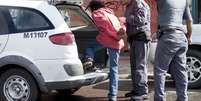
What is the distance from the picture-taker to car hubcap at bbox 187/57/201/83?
9.53 m

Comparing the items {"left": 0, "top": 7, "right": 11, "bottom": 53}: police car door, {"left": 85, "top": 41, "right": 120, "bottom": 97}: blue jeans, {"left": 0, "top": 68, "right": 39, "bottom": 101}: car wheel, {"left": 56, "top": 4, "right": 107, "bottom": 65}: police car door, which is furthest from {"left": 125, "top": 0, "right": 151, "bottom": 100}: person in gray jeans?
{"left": 0, "top": 7, "right": 11, "bottom": 53}: police car door

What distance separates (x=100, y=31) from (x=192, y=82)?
7.39ft

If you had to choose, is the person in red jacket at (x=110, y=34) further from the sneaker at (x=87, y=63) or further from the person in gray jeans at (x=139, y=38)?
the person in gray jeans at (x=139, y=38)

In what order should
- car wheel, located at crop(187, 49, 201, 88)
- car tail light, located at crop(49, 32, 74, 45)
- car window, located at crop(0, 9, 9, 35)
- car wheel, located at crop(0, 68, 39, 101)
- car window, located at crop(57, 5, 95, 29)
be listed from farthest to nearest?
car wheel, located at crop(187, 49, 201, 88), car window, located at crop(57, 5, 95, 29), car window, located at crop(0, 9, 9, 35), car wheel, located at crop(0, 68, 39, 101), car tail light, located at crop(49, 32, 74, 45)

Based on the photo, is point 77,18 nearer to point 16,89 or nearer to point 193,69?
point 16,89

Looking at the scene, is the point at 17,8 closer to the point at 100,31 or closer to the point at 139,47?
the point at 100,31

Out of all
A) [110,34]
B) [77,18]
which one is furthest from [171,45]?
[77,18]

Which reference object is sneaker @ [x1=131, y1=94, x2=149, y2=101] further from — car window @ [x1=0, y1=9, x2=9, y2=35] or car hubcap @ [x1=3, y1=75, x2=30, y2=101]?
car window @ [x1=0, y1=9, x2=9, y2=35]

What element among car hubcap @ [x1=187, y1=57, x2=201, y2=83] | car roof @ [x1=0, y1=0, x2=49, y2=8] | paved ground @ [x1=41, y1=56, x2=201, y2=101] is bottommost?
paved ground @ [x1=41, y1=56, x2=201, y2=101]

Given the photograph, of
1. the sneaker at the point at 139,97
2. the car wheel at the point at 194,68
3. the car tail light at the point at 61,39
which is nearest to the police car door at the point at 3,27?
the car tail light at the point at 61,39

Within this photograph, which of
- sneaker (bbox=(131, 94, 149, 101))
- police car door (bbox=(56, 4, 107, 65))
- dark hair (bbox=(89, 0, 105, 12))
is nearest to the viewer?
dark hair (bbox=(89, 0, 105, 12))

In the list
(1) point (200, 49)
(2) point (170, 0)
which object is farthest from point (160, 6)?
(1) point (200, 49)

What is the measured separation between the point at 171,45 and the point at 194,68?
2491mm

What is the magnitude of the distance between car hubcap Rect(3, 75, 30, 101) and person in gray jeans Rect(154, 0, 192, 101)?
1.99 metres
